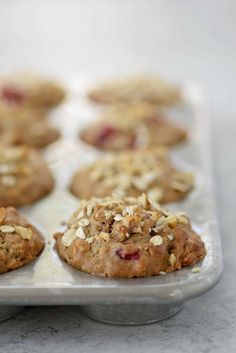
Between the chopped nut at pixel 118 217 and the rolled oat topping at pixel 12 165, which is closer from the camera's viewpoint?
the chopped nut at pixel 118 217

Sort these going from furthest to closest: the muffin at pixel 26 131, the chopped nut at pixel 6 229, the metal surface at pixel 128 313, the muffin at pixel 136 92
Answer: the muffin at pixel 136 92
the muffin at pixel 26 131
the chopped nut at pixel 6 229
the metal surface at pixel 128 313

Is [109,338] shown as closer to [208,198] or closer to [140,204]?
[140,204]

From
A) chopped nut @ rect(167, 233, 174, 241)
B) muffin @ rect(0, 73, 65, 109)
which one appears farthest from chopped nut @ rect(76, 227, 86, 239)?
muffin @ rect(0, 73, 65, 109)

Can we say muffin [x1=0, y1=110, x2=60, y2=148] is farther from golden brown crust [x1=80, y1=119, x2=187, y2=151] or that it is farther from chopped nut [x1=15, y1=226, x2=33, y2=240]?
chopped nut [x1=15, y1=226, x2=33, y2=240]

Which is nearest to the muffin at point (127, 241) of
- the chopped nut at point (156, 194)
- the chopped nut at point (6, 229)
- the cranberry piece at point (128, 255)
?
the cranberry piece at point (128, 255)

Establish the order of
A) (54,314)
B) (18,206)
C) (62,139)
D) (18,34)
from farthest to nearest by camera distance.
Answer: (18,34), (62,139), (18,206), (54,314)

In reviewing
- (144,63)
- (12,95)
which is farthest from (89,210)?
(144,63)

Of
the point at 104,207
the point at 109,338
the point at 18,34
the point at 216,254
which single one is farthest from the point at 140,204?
the point at 18,34

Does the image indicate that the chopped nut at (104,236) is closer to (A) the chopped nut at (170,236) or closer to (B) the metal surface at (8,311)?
(A) the chopped nut at (170,236)
